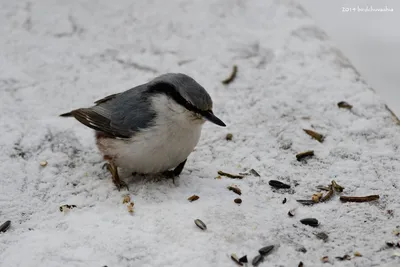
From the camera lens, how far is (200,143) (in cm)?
418

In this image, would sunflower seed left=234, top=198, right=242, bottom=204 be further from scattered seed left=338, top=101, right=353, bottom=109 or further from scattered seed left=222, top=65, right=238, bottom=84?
scattered seed left=222, top=65, right=238, bottom=84

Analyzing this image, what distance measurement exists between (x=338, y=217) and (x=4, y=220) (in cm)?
194

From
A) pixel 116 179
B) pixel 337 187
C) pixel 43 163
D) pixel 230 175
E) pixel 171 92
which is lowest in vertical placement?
pixel 43 163

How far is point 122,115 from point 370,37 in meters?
4.23

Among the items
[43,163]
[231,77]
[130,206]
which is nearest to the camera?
[130,206]

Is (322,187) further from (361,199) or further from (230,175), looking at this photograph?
(230,175)

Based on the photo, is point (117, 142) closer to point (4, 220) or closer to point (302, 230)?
point (4, 220)

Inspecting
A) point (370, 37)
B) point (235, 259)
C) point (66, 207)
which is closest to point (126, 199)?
point (66, 207)

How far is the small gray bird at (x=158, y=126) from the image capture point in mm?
3443

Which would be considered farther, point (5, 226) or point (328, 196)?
point (328, 196)

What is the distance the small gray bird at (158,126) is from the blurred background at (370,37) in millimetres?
3368

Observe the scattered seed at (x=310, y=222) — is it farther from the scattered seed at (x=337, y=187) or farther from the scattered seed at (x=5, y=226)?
the scattered seed at (x=5, y=226)

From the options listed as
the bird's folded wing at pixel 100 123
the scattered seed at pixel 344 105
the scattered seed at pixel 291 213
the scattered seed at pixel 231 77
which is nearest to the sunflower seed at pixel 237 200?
the scattered seed at pixel 291 213

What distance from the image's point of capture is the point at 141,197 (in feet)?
11.4
